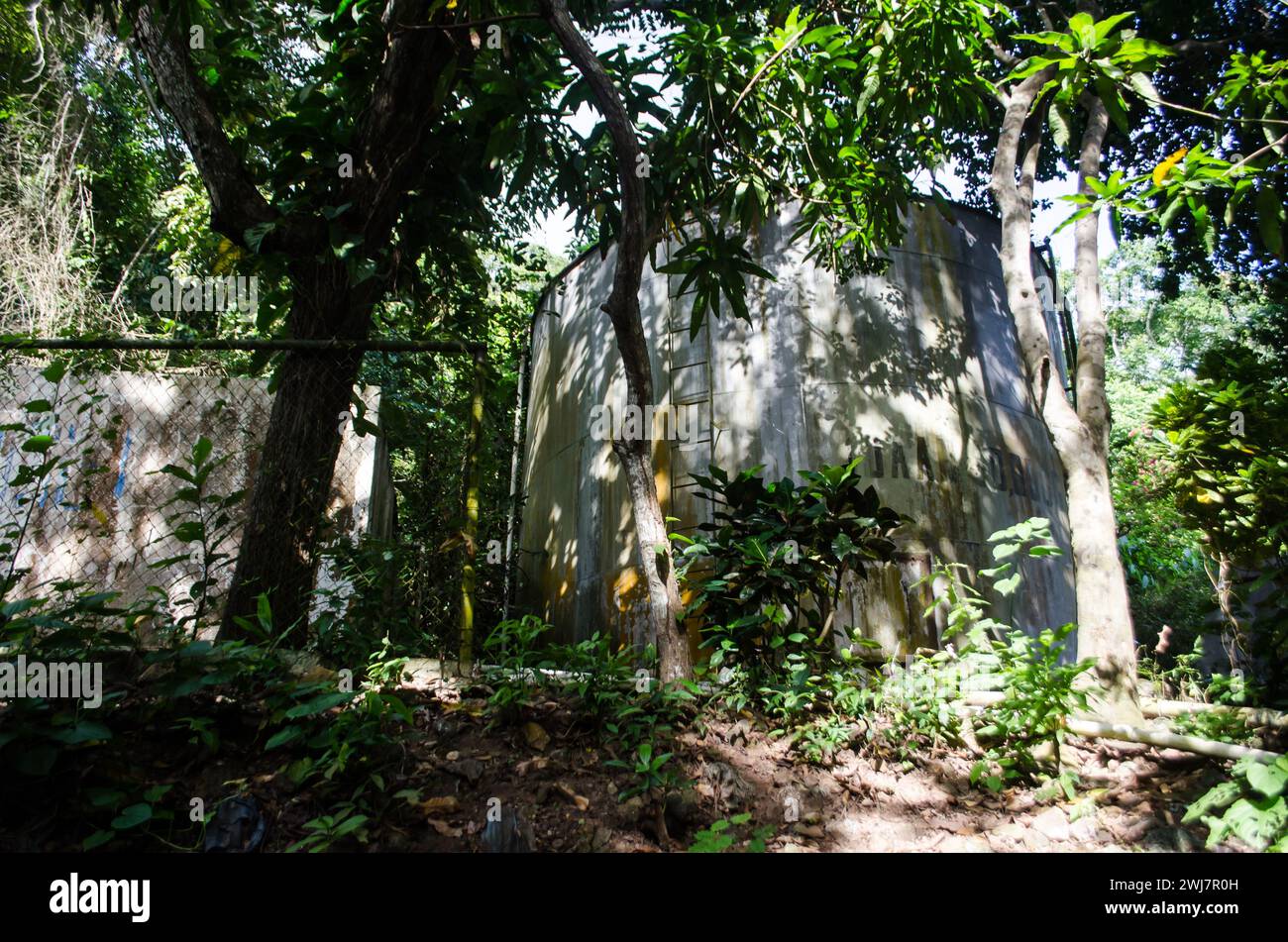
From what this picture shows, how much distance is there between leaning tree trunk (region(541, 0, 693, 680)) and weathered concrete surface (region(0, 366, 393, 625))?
2.11m

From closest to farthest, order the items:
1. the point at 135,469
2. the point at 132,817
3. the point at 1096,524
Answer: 1. the point at 132,817
2. the point at 1096,524
3. the point at 135,469

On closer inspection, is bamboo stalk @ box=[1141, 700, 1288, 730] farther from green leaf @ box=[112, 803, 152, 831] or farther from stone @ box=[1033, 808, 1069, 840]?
green leaf @ box=[112, 803, 152, 831]

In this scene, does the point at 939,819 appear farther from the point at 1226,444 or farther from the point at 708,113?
the point at 708,113

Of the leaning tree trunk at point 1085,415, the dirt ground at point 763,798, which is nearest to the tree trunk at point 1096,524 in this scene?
the leaning tree trunk at point 1085,415

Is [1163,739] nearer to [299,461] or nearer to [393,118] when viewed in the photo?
[299,461]

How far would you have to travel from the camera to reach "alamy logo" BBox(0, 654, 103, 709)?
2.52 meters

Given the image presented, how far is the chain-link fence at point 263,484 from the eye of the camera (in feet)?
11.6

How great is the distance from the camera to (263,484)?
149 inches

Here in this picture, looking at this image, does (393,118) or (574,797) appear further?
(393,118)

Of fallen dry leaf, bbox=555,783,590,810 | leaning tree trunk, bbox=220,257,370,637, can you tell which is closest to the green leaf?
leaning tree trunk, bbox=220,257,370,637

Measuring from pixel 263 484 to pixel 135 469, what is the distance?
2.52 m

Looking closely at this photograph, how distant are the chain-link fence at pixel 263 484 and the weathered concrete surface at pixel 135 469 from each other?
14 mm
